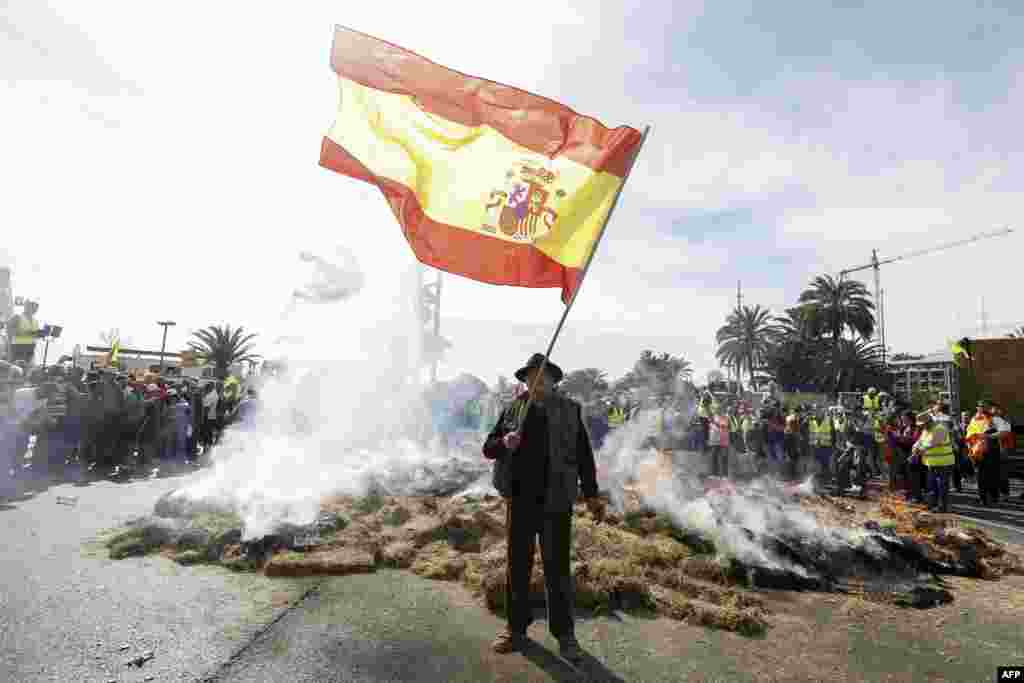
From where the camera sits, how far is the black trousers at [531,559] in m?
3.89

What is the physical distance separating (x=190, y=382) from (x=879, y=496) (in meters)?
17.4

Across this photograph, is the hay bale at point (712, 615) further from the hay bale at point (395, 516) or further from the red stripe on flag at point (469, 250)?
the hay bale at point (395, 516)

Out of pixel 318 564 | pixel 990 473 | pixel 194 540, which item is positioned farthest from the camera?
pixel 990 473

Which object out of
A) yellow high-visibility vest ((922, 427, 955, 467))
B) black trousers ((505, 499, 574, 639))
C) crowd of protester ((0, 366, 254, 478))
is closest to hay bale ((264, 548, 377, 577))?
black trousers ((505, 499, 574, 639))

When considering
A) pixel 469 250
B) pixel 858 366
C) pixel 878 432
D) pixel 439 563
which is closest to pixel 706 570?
pixel 439 563

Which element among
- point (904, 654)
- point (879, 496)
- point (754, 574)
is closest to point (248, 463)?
point (754, 574)

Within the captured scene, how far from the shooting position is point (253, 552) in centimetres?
548

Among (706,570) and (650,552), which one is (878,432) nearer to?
(706,570)

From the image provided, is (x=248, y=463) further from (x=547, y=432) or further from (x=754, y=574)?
(x=754, y=574)

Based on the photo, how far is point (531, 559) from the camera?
4.07m

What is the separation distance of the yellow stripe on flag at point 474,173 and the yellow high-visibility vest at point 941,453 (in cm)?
926

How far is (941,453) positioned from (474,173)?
33.7 feet

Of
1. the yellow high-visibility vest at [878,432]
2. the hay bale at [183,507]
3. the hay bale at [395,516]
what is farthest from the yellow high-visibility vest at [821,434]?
the hay bale at [183,507]

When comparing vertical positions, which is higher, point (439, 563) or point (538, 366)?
point (538, 366)
